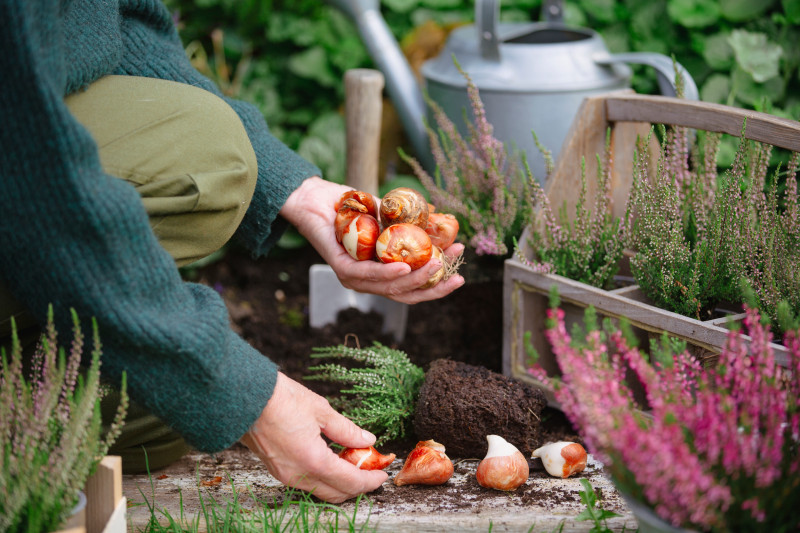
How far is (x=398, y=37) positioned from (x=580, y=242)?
2.04 meters

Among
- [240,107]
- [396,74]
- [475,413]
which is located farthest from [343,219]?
[396,74]

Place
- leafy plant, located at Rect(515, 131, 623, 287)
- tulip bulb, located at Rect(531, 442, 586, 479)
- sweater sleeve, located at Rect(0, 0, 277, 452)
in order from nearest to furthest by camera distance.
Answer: sweater sleeve, located at Rect(0, 0, 277, 452)
tulip bulb, located at Rect(531, 442, 586, 479)
leafy plant, located at Rect(515, 131, 623, 287)

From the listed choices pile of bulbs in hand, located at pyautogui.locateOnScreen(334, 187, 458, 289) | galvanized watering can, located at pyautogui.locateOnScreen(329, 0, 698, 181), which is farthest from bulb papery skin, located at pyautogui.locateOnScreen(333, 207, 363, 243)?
galvanized watering can, located at pyautogui.locateOnScreen(329, 0, 698, 181)

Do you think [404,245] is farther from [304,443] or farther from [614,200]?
[614,200]

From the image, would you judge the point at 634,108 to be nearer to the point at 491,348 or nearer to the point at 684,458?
the point at 491,348

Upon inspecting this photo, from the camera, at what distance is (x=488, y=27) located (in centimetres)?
243

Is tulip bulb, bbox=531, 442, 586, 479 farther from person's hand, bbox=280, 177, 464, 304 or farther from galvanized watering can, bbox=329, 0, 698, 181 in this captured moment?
galvanized watering can, bbox=329, 0, 698, 181

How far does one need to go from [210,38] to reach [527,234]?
2.38 metres

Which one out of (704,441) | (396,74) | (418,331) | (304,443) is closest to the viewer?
(704,441)

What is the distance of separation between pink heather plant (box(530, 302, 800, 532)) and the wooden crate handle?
0.59 meters

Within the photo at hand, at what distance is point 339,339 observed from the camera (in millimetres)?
2256

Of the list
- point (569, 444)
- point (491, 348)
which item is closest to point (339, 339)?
point (491, 348)

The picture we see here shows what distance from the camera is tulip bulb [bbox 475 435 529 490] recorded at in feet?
4.72

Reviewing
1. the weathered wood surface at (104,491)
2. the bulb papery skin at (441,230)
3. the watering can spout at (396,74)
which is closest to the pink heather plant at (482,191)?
the bulb papery skin at (441,230)
